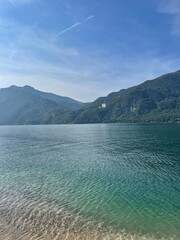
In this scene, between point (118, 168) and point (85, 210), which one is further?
point (118, 168)

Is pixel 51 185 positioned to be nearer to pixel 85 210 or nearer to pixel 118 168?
pixel 85 210

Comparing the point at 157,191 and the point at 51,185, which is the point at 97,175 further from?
the point at 157,191

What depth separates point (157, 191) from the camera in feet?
145

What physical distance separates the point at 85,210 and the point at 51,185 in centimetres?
1542

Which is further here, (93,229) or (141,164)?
(141,164)

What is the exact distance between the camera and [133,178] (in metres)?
53.7

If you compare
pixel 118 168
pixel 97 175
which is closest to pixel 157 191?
pixel 97 175

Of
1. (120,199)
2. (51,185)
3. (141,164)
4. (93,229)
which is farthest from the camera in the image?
(141,164)

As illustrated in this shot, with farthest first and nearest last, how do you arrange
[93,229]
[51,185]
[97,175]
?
[97,175] < [51,185] < [93,229]

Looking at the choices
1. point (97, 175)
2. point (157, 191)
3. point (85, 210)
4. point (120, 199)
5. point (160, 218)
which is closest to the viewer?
point (160, 218)

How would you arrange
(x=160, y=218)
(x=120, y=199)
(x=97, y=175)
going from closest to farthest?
(x=160, y=218) < (x=120, y=199) < (x=97, y=175)

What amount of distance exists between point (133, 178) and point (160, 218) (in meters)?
21.2

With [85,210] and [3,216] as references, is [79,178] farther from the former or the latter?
[3,216]

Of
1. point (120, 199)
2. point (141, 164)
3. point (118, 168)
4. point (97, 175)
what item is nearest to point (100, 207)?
point (120, 199)
